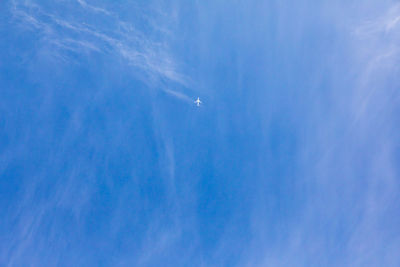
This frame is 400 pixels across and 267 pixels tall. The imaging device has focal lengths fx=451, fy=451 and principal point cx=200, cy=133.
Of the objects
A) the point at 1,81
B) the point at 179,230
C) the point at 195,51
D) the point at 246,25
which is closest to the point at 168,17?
the point at 195,51

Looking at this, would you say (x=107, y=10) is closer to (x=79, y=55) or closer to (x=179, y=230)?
(x=79, y=55)

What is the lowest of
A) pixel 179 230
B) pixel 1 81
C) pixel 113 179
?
pixel 179 230

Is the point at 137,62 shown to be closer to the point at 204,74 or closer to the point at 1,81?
the point at 204,74

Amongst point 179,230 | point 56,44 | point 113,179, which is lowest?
point 179,230

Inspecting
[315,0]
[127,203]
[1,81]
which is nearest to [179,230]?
[127,203]

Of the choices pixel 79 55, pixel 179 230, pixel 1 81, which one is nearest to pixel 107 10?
pixel 79 55

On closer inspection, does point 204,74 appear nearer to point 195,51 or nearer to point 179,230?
point 195,51

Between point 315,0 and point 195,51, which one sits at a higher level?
point 315,0

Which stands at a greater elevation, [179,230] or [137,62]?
[137,62]
